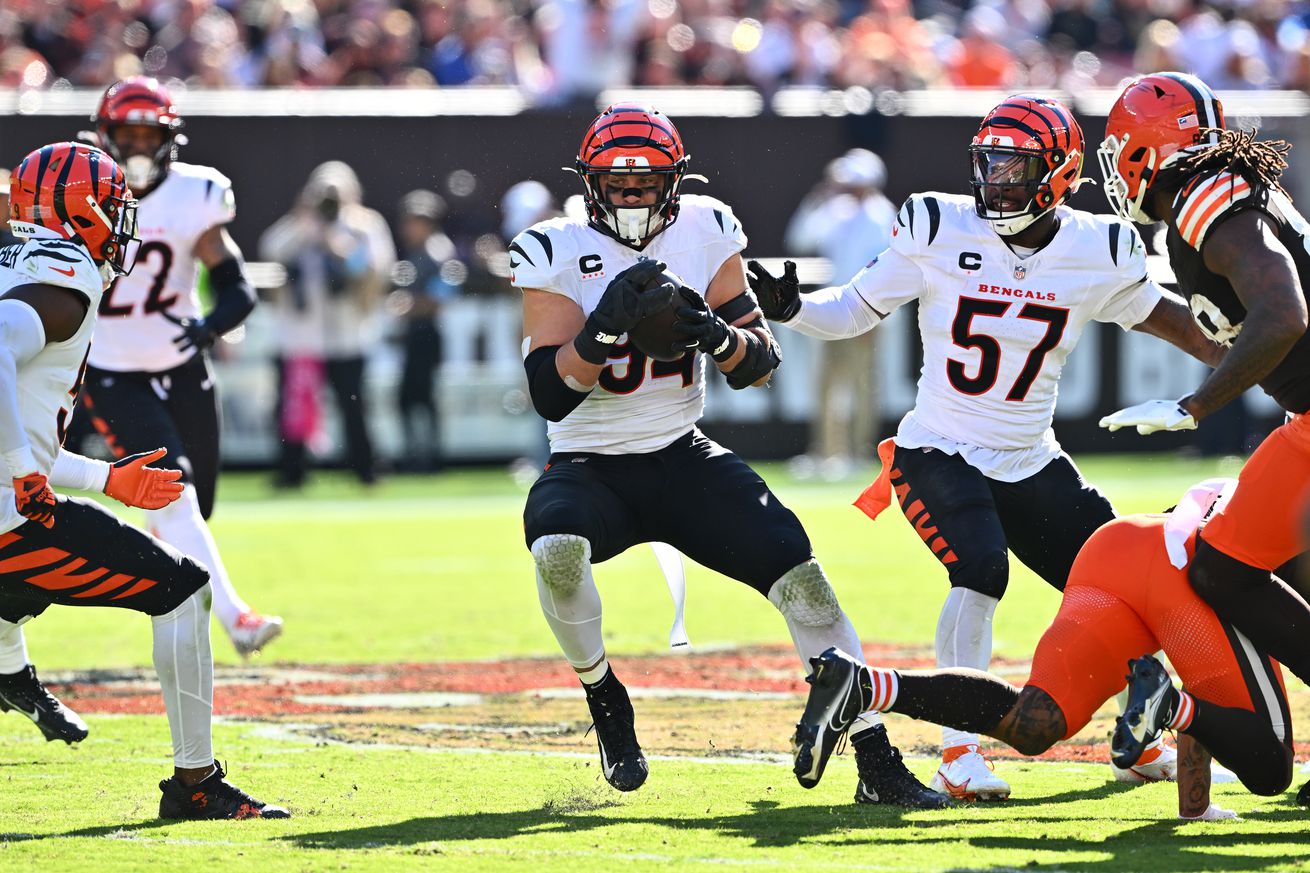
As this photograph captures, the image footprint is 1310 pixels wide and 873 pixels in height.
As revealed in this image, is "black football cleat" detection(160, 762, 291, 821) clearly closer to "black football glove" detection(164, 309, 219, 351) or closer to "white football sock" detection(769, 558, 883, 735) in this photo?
"white football sock" detection(769, 558, 883, 735)

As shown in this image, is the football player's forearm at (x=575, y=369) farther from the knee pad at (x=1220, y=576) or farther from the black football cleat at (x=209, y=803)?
the knee pad at (x=1220, y=576)

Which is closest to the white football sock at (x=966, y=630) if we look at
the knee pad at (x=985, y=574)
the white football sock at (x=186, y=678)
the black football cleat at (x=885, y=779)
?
the knee pad at (x=985, y=574)

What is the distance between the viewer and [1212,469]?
46.7 feet

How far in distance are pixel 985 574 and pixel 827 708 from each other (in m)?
0.92

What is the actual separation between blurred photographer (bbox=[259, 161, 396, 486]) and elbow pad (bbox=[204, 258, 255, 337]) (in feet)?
20.8

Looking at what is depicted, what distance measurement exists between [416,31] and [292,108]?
72.1 inches

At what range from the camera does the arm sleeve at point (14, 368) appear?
4.48 metres

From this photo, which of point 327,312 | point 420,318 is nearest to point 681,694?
point 327,312

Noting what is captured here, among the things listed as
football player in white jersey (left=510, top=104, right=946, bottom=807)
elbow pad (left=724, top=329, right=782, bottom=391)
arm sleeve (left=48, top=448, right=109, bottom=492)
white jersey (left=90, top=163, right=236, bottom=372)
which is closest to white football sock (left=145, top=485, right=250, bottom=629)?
white jersey (left=90, top=163, right=236, bottom=372)

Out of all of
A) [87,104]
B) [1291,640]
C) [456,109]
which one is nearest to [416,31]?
[456,109]

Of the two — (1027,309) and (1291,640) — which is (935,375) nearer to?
(1027,309)

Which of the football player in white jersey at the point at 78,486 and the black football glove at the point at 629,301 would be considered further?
the black football glove at the point at 629,301

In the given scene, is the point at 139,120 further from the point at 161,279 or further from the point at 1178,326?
the point at 1178,326

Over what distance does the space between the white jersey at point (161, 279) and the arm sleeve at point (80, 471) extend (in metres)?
2.09
